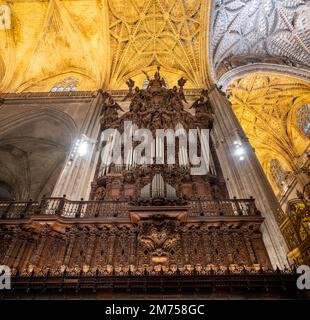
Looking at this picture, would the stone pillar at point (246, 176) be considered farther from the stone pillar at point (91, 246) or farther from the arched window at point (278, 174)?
the arched window at point (278, 174)

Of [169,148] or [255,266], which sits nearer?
[255,266]

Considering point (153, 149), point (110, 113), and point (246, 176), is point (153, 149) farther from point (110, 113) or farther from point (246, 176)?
point (110, 113)

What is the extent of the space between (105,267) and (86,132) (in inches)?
249

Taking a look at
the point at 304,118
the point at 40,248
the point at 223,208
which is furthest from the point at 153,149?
the point at 304,118

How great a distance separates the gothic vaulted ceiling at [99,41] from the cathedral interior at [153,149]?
0.08m

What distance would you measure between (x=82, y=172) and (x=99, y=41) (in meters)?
11.3

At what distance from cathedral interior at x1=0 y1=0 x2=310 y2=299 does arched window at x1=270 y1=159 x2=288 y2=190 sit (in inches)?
5.3

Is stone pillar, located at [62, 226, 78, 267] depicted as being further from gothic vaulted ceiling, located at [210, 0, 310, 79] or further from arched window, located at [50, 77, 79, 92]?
gothic vaulted ceiling, located at [210, 0, 310, 79]

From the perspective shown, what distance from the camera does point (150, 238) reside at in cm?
612

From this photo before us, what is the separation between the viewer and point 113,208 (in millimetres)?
7082
